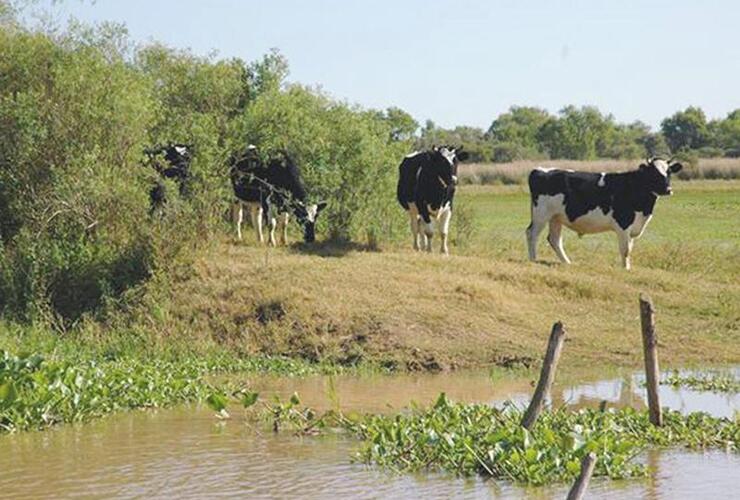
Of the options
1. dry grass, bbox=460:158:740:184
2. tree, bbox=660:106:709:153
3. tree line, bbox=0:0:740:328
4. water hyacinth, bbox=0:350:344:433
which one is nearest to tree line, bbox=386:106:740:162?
tree, bbox=660:106:709:153

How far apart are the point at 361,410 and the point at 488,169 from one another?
156ft

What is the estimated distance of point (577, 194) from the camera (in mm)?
23844

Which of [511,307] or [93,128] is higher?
[93,128]

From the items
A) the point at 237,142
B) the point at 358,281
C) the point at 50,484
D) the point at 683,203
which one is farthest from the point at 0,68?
the point at 683,203

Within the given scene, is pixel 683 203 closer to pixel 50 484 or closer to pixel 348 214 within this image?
pixel 348 214

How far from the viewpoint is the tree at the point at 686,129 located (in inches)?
3775

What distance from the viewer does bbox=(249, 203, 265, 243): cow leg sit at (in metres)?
23.2

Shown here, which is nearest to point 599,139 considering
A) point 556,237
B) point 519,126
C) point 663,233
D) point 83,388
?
point 519,126

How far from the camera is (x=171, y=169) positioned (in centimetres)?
2145

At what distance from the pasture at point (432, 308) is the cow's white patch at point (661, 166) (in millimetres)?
1806

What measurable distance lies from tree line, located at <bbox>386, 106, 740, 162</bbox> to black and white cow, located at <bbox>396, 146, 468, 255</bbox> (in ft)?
183

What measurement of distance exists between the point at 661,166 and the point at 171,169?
8.57 meters

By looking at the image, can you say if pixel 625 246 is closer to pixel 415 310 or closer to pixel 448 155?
pixel 448 155

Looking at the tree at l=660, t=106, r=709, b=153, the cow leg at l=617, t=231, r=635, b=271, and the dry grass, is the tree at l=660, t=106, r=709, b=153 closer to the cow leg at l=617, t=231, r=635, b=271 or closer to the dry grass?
the dry grass
